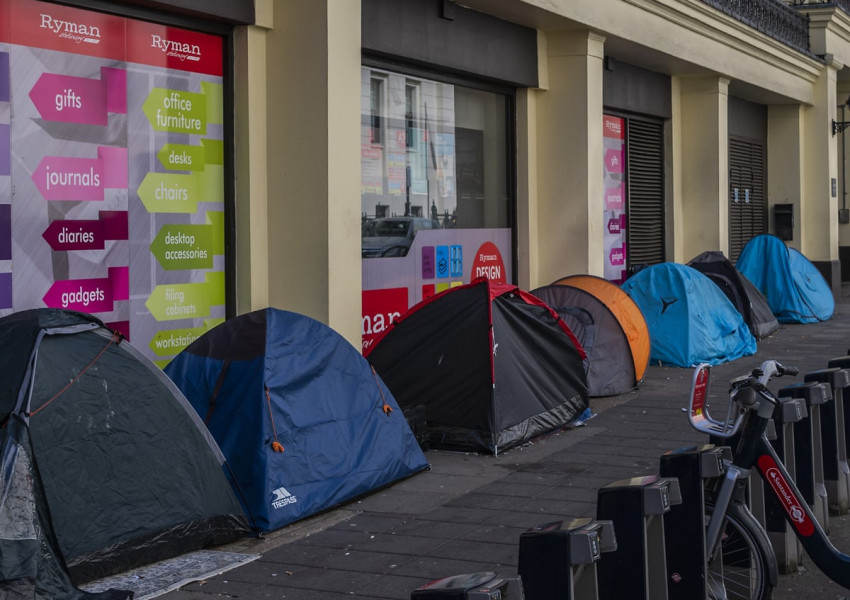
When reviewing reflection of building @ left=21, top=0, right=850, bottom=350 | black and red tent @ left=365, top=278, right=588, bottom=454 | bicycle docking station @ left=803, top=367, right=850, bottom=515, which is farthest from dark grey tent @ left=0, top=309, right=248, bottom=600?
bicycle docking station @ left=803, top=367, right=850, bottom=515

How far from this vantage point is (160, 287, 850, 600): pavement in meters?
5.78

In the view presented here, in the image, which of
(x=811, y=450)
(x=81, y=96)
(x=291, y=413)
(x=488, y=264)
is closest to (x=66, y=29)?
(x=81, y=96)

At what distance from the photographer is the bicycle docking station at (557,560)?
3.38 metres

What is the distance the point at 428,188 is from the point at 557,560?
942cm

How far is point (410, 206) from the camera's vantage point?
12.2m

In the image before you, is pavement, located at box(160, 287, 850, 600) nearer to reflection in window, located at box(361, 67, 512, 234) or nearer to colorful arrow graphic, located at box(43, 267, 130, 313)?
colorful arrow graphic, located at box(43, 267, 130, 313)

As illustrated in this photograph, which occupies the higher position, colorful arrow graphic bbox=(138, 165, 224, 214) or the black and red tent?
colorful arrow graphic bbox=(138, 165, 224, 214)

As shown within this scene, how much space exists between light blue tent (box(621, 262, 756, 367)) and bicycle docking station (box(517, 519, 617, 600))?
10468mm

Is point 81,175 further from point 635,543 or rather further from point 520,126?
point 520,126

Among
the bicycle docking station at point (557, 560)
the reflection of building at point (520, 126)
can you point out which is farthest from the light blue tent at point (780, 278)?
the bicycle docking station at point (557, 560)

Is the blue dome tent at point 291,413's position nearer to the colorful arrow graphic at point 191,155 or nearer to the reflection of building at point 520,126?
the reflection of building at point 520,126

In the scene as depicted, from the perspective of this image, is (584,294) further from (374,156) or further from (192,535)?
(192,535)

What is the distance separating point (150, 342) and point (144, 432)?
262 centimetres

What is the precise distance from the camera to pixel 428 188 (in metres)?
12.6
